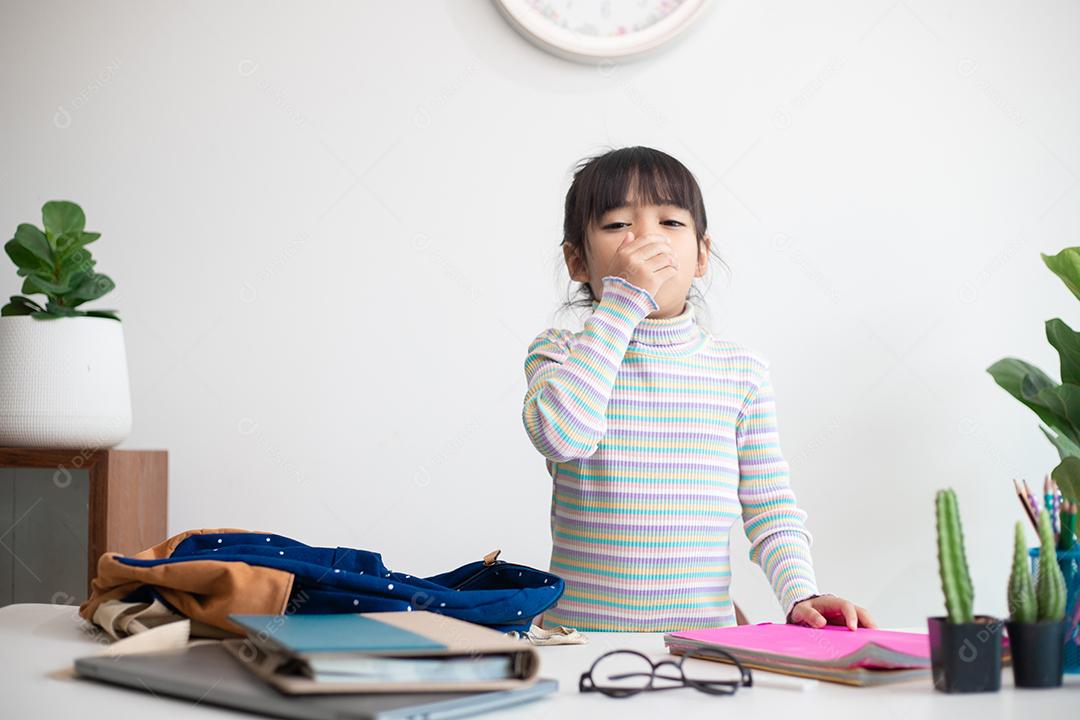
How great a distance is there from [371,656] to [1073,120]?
195 centimetres

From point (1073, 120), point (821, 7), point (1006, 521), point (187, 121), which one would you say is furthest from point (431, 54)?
point (1006, 521)

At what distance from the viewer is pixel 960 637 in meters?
0.62

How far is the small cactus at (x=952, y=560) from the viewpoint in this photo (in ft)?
1.93

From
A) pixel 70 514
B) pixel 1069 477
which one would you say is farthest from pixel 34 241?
pixel 1069 477

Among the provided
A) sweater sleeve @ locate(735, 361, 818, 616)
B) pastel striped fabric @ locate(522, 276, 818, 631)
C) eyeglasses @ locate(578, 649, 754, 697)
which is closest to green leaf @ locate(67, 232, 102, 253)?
pastel striped fabric @ locate(522, 276, 818, 631)

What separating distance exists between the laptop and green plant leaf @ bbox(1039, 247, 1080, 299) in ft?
4.28

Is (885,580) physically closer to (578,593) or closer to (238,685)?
(578,593)

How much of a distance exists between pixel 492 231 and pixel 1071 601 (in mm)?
1300

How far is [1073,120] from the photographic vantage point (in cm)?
197

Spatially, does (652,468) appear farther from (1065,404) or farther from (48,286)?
(48,286)

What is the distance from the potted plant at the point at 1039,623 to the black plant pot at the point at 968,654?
0.02 meters

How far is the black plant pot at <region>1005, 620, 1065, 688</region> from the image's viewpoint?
634 millimetres

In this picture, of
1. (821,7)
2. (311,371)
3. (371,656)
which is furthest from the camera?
(821,7)

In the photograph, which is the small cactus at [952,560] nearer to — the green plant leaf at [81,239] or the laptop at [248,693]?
the laptop at [248,693]
